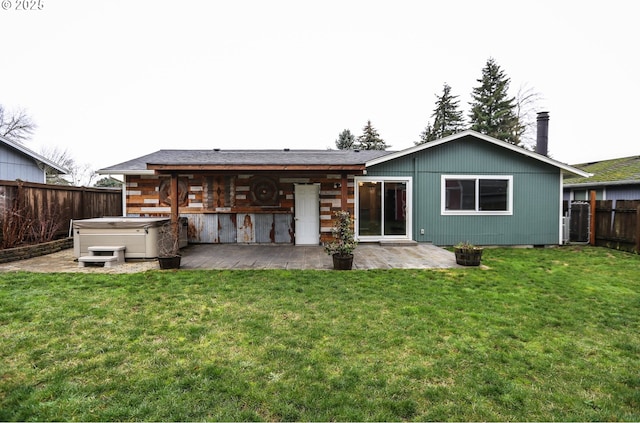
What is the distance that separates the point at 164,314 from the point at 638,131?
109ft

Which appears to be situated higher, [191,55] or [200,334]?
[191,55]

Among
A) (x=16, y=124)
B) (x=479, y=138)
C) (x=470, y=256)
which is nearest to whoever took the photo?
(x=470, y=256)

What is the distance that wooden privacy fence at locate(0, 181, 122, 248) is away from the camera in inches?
279

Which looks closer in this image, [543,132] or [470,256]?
[470,256]

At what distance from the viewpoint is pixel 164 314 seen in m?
3.58

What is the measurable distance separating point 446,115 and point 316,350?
3168cm

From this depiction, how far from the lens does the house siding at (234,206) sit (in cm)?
889

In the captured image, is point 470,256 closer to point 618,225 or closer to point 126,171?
point 618,225

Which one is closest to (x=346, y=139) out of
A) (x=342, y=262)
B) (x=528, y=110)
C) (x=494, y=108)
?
(x=494, y=108)

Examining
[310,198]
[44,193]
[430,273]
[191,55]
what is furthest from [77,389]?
[191,55]

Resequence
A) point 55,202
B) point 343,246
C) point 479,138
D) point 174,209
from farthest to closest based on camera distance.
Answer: point 479,138
point 55,202
point 174,209
point 343,246

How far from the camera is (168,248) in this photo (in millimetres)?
6359

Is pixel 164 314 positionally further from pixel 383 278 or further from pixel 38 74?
pixel 38 74

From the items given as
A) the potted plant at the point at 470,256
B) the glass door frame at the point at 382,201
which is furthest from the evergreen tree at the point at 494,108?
the potted plant at the point at 470,256
